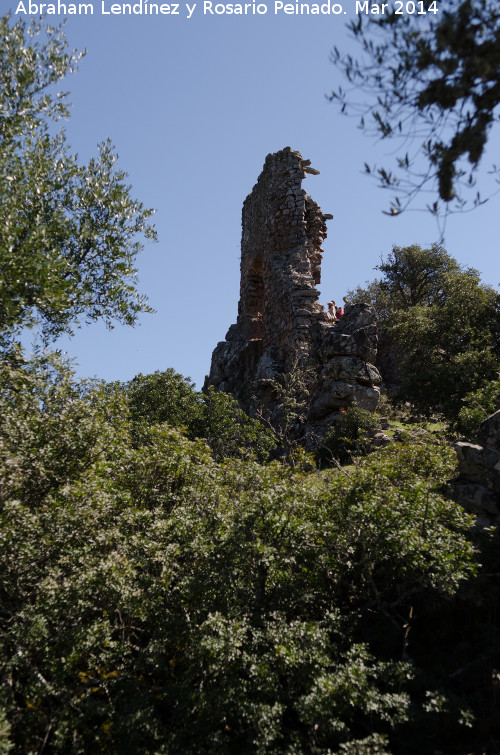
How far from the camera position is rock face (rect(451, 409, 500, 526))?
10484 millimetres

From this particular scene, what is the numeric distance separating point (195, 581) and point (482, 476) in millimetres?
6533

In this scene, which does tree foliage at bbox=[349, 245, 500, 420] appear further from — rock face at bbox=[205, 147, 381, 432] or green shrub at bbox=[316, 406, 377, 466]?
green shrub at bbox=[316, 406, 377, 466]

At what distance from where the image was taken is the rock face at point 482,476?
10.5 meters

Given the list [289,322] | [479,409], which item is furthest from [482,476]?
[289,322]

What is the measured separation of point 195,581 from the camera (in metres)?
8.36

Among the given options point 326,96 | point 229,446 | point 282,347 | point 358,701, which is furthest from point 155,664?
point 282,347

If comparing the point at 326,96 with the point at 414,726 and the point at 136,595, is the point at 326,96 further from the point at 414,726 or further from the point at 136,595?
the point at 414,726

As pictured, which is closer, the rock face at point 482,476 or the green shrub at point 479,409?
the rock face at point 482,476

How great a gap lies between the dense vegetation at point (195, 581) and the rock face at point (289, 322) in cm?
1270

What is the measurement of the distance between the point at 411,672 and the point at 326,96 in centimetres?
851

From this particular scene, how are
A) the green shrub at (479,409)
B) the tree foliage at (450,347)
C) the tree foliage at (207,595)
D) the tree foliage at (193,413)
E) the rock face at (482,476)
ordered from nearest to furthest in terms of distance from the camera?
the tree foliage at (207,595)
the rock face at (482,476)
the green shrub at (479,409)
the tree foliage at (193,413)
the tree foliage at (450,347)

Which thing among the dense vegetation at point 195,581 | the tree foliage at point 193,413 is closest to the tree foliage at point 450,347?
the tree foliage at point 193,413

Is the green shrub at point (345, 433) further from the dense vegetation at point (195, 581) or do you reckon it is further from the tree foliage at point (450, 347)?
the dense vegetation at point (195, 581)

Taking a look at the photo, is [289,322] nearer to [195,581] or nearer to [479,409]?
[479,409]
